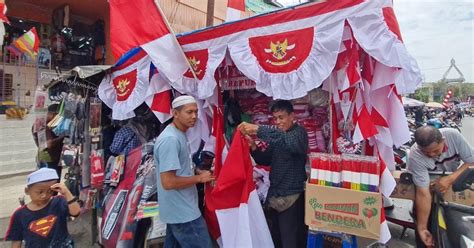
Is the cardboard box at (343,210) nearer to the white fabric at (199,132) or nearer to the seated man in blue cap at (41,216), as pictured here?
the white fabric at (199,132)

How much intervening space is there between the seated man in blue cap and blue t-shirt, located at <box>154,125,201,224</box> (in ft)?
2.54

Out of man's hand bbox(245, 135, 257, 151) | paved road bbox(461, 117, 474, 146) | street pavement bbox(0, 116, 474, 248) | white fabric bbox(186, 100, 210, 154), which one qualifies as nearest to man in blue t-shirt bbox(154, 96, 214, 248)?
man's hand bbox(245, 135, 257, 151)

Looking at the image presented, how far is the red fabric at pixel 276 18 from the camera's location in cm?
254

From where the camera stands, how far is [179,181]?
7.87 ft

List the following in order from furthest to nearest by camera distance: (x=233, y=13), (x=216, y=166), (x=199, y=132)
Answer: (x=233, y=13) < (x=199, y=132) < (x=216, y=166)

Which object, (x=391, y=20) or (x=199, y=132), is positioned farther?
(x=199, y=132)

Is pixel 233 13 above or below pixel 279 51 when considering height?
above

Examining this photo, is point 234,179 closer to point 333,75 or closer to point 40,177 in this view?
point 333,75

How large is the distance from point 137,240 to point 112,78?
2.28 metres

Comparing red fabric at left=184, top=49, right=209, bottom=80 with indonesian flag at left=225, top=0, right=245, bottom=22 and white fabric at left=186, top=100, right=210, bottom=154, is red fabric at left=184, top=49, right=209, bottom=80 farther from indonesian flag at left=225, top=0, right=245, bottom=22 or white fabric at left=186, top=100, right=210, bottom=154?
indonesian flag at left=225, top=0, right=245, bottom=22

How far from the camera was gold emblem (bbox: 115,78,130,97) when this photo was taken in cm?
411

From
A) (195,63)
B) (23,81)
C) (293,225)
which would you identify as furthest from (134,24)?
(23,81)

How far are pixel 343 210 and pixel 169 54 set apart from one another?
7.96ft

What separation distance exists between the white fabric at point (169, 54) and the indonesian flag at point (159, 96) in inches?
14.1
